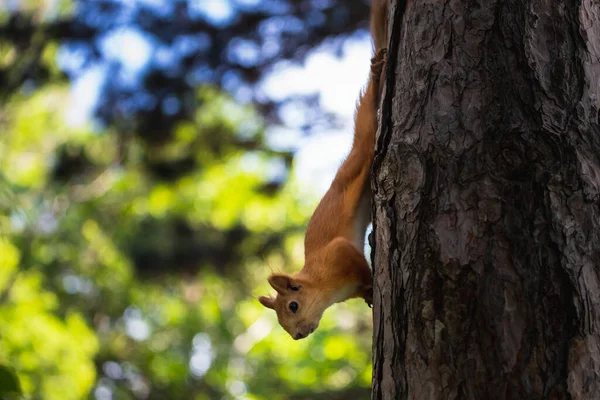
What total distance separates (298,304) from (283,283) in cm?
10

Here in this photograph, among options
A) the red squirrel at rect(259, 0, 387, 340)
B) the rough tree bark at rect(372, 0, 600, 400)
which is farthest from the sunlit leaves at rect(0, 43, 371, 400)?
the rough tree bark at rect(372, 0, 600, 400)

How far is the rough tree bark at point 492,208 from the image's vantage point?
123 cm

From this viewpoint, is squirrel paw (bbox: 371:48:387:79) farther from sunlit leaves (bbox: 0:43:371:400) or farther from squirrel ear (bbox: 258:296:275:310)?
sunlit leaves (bbox: 0:43:371:400)

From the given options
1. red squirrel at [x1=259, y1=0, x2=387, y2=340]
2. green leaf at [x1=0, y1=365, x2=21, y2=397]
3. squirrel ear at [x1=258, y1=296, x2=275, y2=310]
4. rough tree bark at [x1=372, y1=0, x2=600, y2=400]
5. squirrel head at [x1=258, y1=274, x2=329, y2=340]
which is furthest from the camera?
squirrel ear at [x1=258, y1=296, x2=275, y2=310]

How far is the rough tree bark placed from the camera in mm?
1229

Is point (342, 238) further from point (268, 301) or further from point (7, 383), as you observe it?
point (7, 383)

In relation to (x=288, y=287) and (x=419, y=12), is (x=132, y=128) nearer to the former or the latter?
(x=288, y=287)

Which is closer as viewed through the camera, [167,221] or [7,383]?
[7,383]

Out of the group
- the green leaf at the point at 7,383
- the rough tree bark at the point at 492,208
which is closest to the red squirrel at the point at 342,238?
the rough tree bark at the point at 492,208

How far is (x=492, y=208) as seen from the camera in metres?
1.31

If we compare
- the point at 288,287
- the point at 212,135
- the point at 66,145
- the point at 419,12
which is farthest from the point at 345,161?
the point at 66,145

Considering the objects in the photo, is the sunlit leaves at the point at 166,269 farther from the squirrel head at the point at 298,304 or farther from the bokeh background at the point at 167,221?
the squirrel head at the point at 298,304

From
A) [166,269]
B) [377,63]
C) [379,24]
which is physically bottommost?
[377,63]

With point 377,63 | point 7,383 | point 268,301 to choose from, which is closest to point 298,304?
point 268,301
